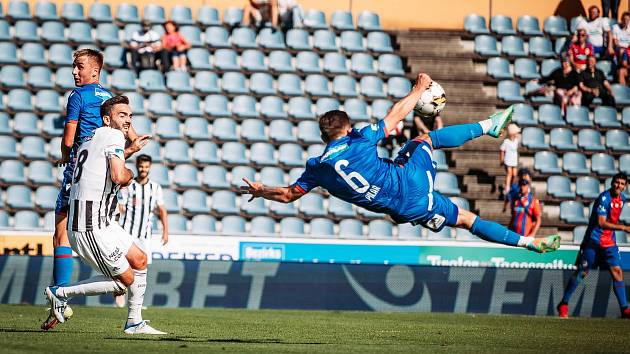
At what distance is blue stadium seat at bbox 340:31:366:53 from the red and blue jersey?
297 inches

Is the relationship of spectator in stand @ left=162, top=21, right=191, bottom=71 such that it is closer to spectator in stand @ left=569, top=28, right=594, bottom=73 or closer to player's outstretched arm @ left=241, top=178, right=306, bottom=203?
spectator in stand @ left=569, top=28, right=594, bottom=73

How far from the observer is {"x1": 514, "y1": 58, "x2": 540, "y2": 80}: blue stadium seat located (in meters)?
22.9

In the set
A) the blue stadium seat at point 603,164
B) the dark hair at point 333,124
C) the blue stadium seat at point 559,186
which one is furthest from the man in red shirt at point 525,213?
the dark hair at point 333,124

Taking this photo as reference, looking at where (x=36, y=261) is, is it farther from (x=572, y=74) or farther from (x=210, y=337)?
(x=572, y=74)

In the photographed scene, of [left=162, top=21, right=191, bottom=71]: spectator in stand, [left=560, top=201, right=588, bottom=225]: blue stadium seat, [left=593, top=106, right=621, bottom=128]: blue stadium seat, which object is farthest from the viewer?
[left=593, top=106, right=621, bottom=128]: blue stadium seat

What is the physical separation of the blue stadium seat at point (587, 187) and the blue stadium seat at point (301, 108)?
5.55m

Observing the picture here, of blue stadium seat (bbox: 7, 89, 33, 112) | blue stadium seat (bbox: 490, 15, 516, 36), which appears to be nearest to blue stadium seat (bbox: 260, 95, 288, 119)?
blue stadium seat (bbox: 7, 89, 33, 112)

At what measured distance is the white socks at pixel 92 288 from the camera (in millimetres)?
8594

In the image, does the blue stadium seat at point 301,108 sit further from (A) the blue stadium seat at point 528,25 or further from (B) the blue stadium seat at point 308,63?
(A) the blue stadium seat at point 528,25

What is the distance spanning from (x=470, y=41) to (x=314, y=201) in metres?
6.54

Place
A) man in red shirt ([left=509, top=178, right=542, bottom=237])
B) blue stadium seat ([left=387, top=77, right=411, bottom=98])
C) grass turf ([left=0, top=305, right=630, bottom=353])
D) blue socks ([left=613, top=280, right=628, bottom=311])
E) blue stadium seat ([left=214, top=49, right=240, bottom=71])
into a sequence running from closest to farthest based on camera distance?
grass turf ([left=0, top=305, right=630, bottom=353]) → blue socks ([left=613, top=280, right=628, bottom=311]) → man in red shirt ([left=509, top=178, right=542, bottom=237]) → blue stadium seat ([left=214, top=49, right=240, bottom=71]) → blue stadium seat ([left=387, top=77, right=411, bottom=98])

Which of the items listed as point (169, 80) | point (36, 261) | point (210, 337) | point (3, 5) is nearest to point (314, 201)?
point (169, 80)

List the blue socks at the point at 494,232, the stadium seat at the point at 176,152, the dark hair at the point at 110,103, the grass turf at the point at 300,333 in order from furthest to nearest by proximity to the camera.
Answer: the stadium seat at the point at 176,152 → the blue socks at the point at 494,232 → the dark hair at the point at 110,103 → the grass turf at the point at 300,333

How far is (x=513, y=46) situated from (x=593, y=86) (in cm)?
202
